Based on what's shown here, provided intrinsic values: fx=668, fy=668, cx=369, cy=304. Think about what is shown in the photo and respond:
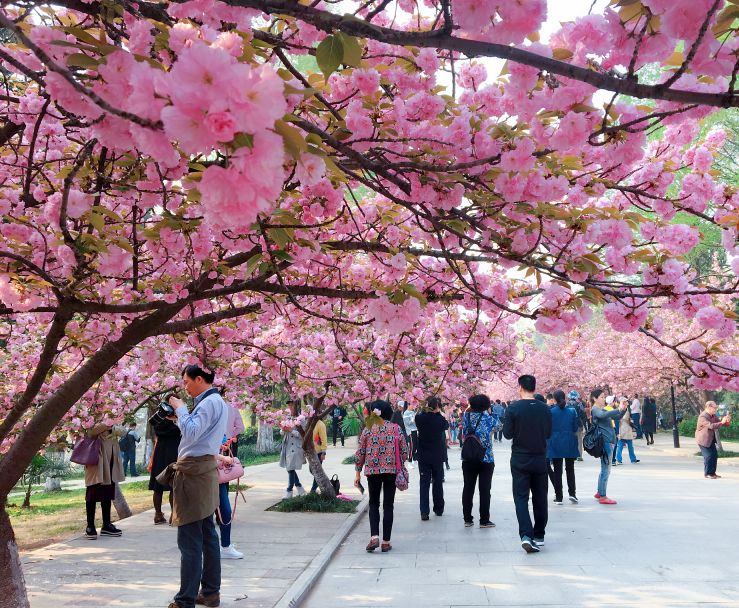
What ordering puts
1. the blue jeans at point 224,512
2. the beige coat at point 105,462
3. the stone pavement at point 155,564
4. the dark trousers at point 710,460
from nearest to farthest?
1. the stone pavement at point 155,564
2. the blue jeans at point 224,512
3. the beige coat at point 105,462
4. the dark trousers at point 710,460

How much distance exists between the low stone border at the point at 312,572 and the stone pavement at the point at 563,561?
90 mm

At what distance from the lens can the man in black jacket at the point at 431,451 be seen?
10.5 metres

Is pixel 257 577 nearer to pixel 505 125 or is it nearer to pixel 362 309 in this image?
pixel 362 309

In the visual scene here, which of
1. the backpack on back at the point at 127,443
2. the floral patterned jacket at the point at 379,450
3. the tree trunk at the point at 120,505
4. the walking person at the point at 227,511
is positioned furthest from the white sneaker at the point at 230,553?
the backpack on back at the point at 127,443

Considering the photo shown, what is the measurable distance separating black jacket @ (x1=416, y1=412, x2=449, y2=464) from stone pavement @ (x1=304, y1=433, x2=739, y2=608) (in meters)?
0.98

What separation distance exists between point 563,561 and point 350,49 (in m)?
6.49

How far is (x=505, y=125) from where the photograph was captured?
3291 millimetres

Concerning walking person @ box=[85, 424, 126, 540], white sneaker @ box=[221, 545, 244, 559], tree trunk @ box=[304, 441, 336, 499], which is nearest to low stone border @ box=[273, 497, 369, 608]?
white sneaker @ box=[221, 545, 244, 559]

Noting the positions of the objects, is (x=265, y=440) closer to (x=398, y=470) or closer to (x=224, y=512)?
(x=398, y=470)

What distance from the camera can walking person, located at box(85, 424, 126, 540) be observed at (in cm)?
923

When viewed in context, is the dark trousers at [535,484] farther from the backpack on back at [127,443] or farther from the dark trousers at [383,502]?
the backpack on back at [127,443]

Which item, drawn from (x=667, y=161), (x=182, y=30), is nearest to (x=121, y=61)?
(x=182, y=30)

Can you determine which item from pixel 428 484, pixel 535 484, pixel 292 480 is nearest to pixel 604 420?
pixel 428 484

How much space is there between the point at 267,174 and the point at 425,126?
2026mm
